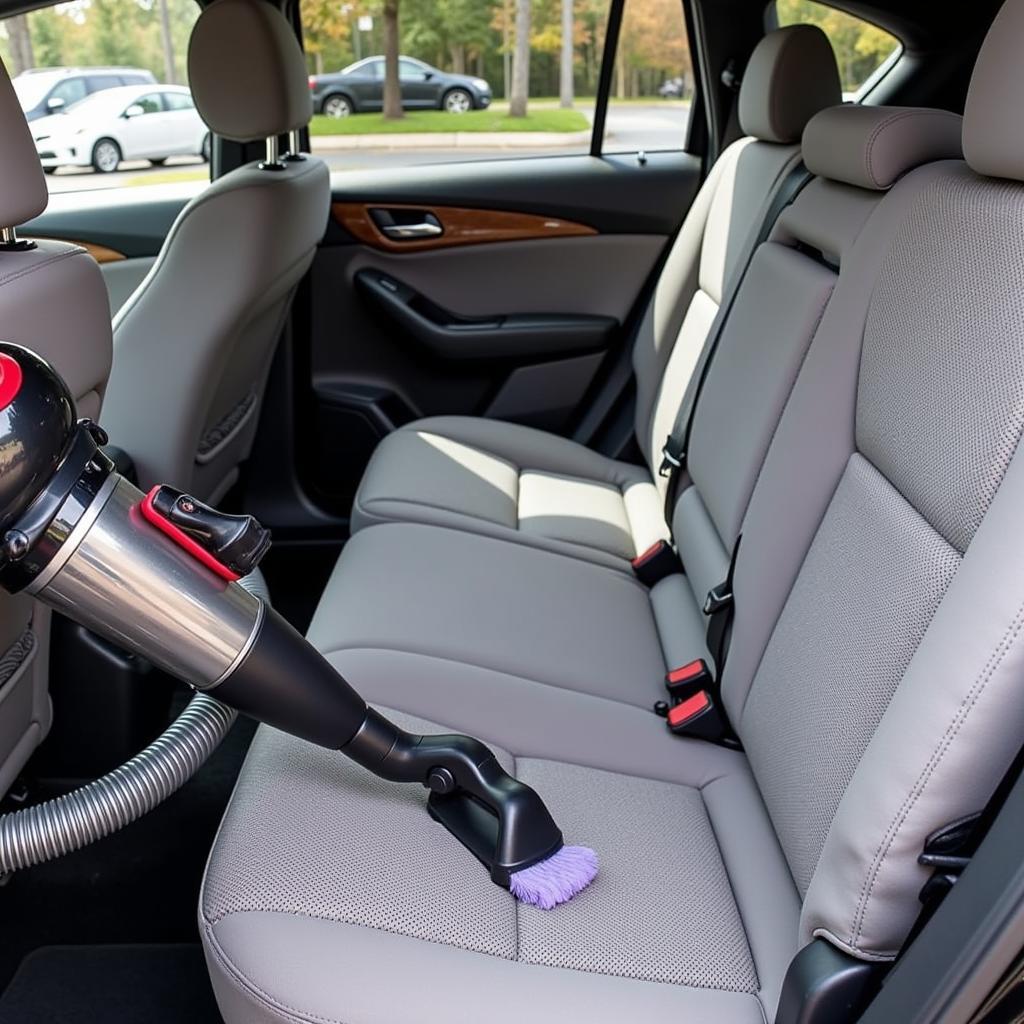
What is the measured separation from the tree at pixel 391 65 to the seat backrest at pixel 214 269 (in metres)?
0.81

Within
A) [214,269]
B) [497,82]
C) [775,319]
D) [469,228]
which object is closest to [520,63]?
[497,82]

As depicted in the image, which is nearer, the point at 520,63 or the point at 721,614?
the point at 721,614

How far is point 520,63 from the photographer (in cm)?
282

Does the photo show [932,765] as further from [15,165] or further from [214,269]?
[214,269]

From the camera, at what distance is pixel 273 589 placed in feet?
8.47

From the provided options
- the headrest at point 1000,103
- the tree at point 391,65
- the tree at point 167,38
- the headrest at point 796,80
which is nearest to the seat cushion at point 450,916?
the headrest at point 1000,103

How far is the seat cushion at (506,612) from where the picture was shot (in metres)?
1.52

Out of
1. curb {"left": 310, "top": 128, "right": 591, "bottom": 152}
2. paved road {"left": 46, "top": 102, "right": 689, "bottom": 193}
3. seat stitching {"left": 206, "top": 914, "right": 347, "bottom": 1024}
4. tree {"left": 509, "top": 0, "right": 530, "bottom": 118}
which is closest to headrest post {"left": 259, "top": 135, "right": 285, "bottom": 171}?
paved road {"left": 46, "top": 102, "right": 689, "bottom": 193}

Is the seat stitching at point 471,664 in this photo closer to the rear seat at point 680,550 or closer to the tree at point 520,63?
the rear seat at point 680,550

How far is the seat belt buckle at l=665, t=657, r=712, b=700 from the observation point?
4.88 ft

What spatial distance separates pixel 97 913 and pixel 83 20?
1645 millimetres

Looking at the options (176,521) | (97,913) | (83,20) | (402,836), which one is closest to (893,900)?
(402,836)

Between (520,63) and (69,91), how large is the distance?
1.02m

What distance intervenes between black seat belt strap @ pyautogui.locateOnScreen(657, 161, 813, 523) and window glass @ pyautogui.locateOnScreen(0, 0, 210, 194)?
1031mm
